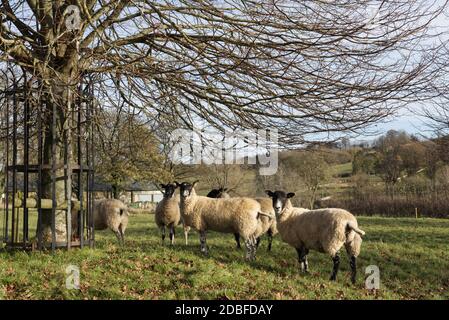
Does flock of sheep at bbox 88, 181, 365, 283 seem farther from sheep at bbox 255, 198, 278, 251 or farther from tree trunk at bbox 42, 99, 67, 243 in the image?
tree trunk at bbox 42, 99, 67, 243

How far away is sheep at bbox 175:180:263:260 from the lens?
10.8 metres

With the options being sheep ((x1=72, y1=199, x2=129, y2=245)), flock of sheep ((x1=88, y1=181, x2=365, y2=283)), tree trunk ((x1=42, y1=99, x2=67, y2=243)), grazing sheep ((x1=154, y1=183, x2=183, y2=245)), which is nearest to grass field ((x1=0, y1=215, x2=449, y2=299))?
flock of sheep ((x1=88, y1=181, x2=365, y2=283))

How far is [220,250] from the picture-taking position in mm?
11641

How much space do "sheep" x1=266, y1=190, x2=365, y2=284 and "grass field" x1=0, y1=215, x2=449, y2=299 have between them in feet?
1.55

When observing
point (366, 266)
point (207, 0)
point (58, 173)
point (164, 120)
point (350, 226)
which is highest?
point (207, 0)

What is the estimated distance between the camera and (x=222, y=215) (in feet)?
36.6

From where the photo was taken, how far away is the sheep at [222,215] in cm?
1083

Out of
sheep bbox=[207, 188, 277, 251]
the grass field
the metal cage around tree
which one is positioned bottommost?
the grass field

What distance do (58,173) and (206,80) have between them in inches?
150

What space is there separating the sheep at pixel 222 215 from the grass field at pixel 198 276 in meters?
0.51

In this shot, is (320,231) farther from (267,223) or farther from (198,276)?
(267,223)
